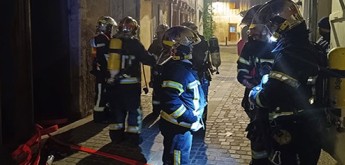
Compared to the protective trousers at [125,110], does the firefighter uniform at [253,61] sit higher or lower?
higher

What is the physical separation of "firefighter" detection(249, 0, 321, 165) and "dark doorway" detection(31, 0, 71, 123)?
5.31 metres

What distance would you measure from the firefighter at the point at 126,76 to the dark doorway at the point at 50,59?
2186mm

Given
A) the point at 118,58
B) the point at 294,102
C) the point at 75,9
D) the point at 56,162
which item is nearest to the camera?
the point at 294,102

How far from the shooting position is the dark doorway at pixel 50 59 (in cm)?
791

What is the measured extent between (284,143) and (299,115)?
27 centimetres

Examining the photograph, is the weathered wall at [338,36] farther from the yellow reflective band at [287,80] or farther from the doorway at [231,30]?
the doorway at [231,30]

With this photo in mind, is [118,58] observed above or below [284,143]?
above

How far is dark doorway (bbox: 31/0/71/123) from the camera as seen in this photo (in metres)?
7.91

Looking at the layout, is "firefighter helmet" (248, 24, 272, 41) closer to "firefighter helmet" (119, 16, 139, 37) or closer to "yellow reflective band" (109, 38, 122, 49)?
"firefighter helmet" (119, 16, 139, 37)

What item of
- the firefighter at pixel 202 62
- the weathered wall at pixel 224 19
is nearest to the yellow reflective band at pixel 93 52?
the firefighter at pixel 202 62

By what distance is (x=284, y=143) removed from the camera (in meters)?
3.43

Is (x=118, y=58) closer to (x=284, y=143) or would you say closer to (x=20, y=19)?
(x=20, y=19)

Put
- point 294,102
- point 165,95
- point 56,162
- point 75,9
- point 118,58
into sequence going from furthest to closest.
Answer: point 75,9
point 118,58
point 56,162
point 165,95
point 294,102

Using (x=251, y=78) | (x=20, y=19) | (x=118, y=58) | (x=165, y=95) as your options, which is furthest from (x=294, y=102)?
(x=20, y=19)
